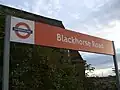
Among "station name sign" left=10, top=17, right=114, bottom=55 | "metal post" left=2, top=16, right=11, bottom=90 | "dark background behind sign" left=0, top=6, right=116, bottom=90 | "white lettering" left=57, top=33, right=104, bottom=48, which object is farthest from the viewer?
"dark background behind sign" left=0, top=6, right=116, bottom=90

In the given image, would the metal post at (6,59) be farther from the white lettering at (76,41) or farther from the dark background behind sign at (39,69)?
the dark background behind sign at (39,69)

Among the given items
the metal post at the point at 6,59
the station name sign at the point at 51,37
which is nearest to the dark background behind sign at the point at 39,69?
the station name sign at the point at 51,37

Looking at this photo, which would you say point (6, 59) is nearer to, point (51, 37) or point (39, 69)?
point (51, 37)

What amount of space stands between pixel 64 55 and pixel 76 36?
3.45 meters

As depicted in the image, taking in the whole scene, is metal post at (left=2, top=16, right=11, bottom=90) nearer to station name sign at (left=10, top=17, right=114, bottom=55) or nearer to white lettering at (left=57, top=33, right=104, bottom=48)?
station name sign at (left=10, top=17, right=114, bottom=55)

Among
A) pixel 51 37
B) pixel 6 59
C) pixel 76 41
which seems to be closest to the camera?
pixel 6 59

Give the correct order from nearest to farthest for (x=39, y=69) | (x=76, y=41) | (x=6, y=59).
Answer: (x=6, y=59)
(x=76, y=41)
(x=39, y=69)

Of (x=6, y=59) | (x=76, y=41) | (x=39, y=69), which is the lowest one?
(x=39, y=69)

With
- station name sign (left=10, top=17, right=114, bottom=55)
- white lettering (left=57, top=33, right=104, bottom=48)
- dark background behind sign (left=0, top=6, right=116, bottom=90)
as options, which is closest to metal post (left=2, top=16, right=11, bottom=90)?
station name sign (left=10, top=17, right=114, bottom=55)

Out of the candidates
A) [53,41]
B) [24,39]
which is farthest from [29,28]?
[53,41]

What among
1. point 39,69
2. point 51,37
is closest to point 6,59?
point 51,37

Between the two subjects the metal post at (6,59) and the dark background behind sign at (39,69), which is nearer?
the metal post at (6,59)

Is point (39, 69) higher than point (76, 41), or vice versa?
point (76, 41)

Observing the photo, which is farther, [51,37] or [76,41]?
[76,41]
